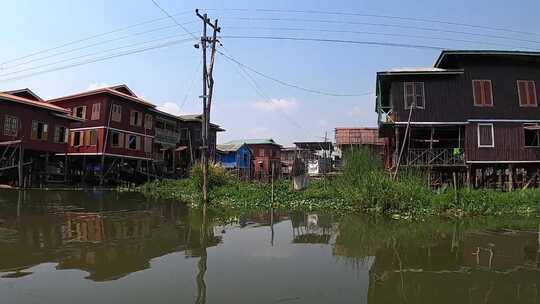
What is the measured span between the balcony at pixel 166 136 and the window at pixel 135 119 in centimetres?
340

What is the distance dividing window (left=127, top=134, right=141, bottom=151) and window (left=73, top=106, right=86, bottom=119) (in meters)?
4.23

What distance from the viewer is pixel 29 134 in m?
32.2

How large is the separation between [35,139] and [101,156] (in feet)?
18.7

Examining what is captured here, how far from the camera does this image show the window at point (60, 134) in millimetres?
34938

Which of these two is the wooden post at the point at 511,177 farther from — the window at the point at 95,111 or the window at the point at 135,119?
the window at the point at 95,111

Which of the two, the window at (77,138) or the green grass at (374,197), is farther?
the window at (77,138)

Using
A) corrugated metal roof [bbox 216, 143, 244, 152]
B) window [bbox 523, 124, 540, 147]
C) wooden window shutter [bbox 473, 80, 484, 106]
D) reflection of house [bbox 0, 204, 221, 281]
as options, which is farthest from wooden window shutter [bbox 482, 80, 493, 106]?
corrugated metal roof [bbox 216, 143, 244, 152]

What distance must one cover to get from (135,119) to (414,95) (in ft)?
84.0

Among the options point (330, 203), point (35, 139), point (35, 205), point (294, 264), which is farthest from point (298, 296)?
point (35, 139)

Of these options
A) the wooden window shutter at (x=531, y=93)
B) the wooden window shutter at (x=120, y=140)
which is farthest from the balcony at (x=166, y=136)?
the wooden window shutter at (x=531, y=93)

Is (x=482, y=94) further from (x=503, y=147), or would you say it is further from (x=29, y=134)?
(x=29, y=134)

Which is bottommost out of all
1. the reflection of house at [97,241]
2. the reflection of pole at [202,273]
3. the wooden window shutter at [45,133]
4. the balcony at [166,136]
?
the reflection of pole at [202,273]

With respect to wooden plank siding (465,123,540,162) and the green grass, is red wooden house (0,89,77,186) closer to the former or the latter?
the green grass

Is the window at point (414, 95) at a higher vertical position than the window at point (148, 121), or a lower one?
lower
